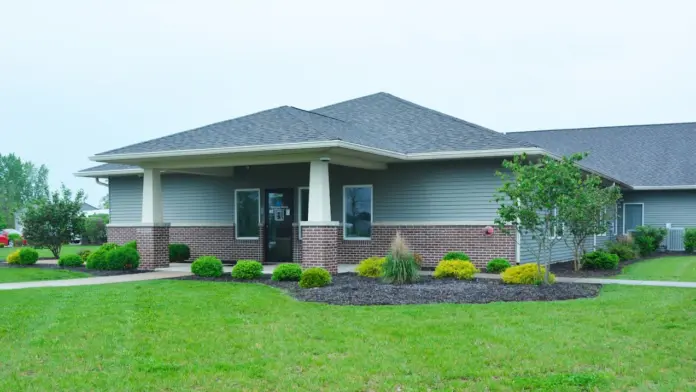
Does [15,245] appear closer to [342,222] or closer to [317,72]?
[317,72]

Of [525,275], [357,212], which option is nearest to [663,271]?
[525,275]

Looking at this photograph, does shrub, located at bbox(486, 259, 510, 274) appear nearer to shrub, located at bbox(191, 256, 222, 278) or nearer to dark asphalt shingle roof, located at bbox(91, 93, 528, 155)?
dark asphalt shingle roof, located at bbox(91, 93, 528, 155)

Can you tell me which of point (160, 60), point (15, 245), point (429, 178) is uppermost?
point (160, 60)

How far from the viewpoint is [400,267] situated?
1314 cm

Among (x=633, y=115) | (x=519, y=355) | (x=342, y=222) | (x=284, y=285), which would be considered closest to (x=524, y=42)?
(x=342, y=222)

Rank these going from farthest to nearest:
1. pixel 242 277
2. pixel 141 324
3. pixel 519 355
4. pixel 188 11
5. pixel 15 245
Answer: pixel 15 245 < pixel 188 11 < pixel 242 277 < pixel 141 324 < pixel 519 355

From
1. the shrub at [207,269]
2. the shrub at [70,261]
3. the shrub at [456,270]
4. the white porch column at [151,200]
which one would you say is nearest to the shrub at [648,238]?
the shrub at [456,270]

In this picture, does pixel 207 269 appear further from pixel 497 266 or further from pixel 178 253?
pixel 497 266

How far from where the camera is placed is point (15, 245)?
34.4 meters

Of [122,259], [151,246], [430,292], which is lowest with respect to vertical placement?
[430,292]

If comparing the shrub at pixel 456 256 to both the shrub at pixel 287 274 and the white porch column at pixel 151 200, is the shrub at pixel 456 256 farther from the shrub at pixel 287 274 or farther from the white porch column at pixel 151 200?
the white porch column at pixel 151 200

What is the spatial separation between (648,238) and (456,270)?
1337cm

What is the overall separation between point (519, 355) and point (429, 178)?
10672 mm

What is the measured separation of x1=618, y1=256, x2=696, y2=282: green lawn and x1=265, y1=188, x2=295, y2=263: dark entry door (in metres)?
8.80
